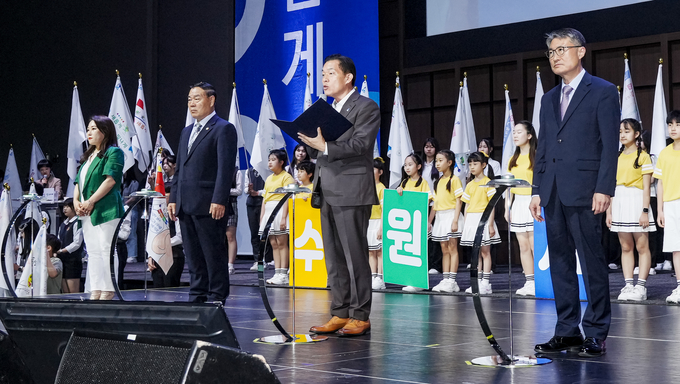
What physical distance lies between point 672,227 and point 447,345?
2.67 m

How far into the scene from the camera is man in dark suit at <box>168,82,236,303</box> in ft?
14.5

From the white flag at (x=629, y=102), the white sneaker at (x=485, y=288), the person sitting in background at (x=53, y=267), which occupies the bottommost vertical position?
the white sneaker at (x=485, y=288)

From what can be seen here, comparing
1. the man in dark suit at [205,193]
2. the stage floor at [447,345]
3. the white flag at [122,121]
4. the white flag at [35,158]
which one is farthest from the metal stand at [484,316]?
the white flag at [35,158]

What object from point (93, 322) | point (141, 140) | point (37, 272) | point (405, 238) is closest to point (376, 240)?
point (405, 238)

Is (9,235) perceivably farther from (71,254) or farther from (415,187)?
(415,187)

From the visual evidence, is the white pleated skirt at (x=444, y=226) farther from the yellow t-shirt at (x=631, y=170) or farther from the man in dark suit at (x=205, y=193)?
the man in dark suit at (x=205, y=193)

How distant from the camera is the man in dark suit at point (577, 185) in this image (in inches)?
127

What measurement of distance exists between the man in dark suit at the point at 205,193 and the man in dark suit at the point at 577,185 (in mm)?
1880

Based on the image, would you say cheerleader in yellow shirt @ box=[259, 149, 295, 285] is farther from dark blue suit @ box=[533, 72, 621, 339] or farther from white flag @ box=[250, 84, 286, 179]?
dark blue suit @ box=[533, 72, 621, 339]

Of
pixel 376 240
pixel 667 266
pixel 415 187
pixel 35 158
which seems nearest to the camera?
pixel 415 187

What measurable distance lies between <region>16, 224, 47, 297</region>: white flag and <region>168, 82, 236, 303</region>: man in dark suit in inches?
66.7

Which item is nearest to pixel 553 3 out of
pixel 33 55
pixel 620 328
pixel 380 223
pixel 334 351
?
pixel 380 223

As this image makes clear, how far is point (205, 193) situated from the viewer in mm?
4426

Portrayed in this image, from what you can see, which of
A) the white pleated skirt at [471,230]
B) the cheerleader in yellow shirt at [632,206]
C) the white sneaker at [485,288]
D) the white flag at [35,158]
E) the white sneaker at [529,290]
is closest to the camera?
the cheerleader in yellow shirt at [632,206]
